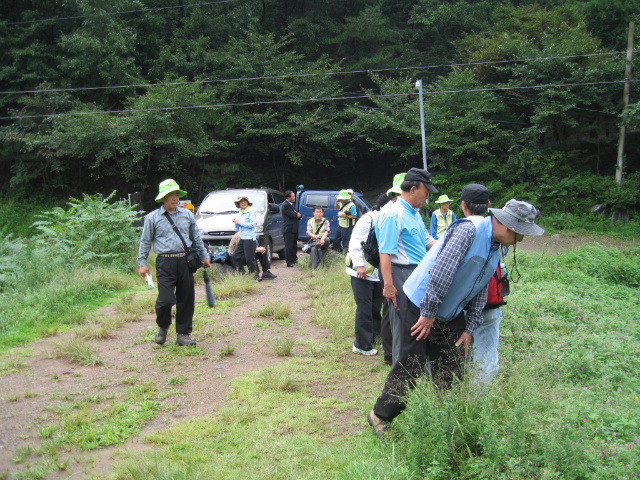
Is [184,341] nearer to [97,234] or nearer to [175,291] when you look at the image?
[175,291]

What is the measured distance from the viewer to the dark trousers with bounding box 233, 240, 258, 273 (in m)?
11.0

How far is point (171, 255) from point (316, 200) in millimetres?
10915

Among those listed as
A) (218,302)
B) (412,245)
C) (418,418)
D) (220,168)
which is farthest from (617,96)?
(418,418)

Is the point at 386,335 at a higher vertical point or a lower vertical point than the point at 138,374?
higher

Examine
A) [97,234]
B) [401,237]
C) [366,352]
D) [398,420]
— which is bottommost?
[366,352]

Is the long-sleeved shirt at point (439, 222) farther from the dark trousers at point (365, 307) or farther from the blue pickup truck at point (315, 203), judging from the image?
the blue pickup truck at point (315, 203)

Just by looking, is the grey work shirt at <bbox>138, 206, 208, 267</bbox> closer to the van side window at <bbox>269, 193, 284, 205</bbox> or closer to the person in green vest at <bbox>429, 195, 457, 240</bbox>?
the person in green vest at <bbox>429, 195, 457, 240</bbox>

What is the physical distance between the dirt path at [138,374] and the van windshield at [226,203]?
4.81 metres

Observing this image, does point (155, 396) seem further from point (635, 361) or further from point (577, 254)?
point (577, 254)

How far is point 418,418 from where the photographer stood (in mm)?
3535

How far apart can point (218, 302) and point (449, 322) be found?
19.9 feet

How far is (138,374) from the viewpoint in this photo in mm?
5938

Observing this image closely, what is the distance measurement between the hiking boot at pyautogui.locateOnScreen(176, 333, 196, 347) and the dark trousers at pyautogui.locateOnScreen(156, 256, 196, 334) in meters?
0.06

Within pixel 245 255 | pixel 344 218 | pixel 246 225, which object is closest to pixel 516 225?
pixel 246 225
